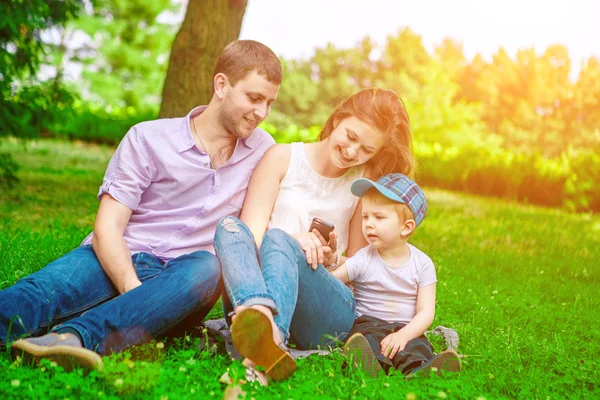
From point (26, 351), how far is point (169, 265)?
2.52 feet

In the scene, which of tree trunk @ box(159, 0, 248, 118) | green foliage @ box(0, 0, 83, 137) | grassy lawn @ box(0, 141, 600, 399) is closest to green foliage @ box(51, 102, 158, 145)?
grassy lawn @ box(0, 141, 600, 399)

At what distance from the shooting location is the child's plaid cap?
10.3 ft

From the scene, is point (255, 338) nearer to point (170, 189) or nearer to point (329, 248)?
point (329, 248)

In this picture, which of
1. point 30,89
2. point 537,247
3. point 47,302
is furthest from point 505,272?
point 30,89

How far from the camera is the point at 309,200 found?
3.47 metres

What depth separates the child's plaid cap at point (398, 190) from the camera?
10.3 feet

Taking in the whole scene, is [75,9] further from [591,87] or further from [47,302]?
[591,87]

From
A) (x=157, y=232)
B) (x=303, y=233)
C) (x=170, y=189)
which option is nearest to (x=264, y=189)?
(x=303, y=233)

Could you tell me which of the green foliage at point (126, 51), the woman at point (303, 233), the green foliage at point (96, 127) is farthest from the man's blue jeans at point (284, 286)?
the green foliage at point (126, 51)

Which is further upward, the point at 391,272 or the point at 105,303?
the point at 391,272

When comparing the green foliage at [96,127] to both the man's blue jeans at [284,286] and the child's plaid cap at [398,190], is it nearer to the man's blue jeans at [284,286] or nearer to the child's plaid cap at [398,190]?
the child's plaid cap at [398,190]

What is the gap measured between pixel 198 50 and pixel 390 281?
4.43 metres

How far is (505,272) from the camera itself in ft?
18.8

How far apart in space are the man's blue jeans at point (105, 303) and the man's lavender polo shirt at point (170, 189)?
0.30 m
